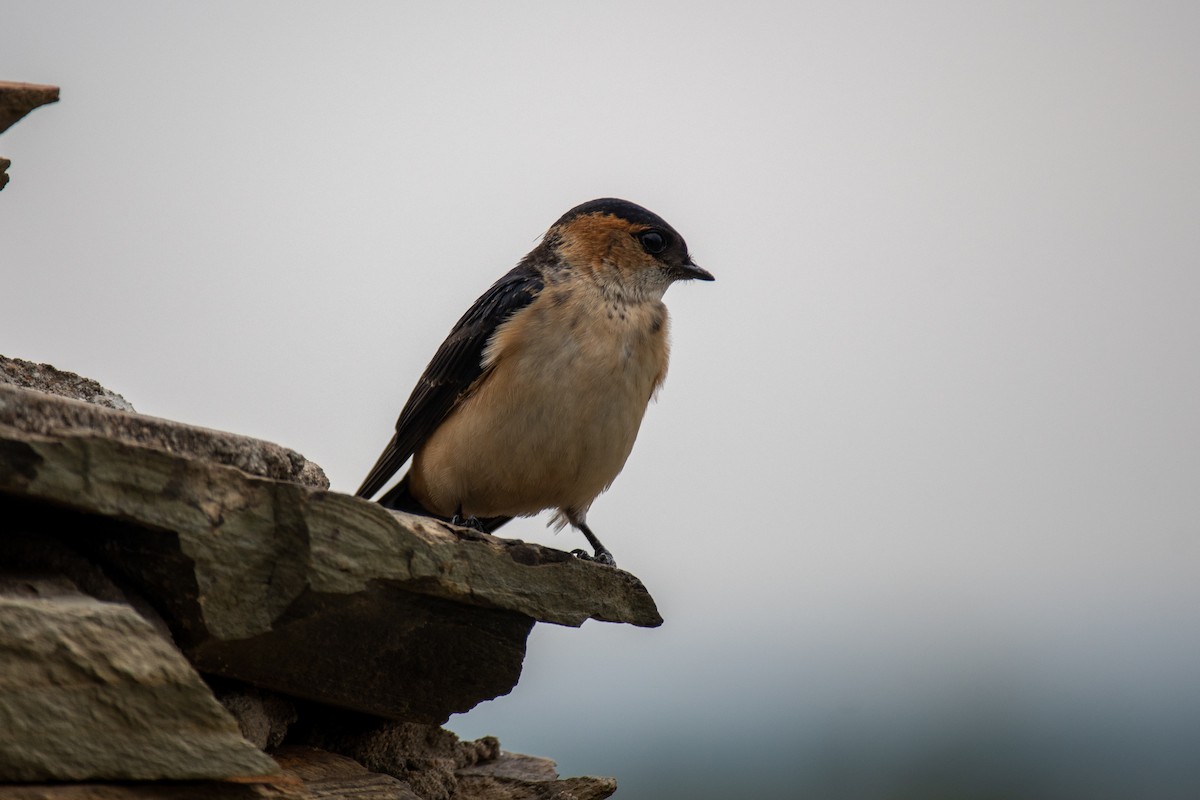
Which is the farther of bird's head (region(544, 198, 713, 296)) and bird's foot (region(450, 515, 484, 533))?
bird's head (region(544, 198, 713, 296))

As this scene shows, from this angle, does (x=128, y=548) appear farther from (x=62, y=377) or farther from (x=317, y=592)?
(x=62, y=377)

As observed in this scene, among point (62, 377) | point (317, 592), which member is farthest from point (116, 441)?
point (62, 377)

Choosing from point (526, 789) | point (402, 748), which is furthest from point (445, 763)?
point (526, 789)

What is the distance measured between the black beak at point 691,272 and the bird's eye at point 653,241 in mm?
150

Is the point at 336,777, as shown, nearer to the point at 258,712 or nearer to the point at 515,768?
the point at 258,712

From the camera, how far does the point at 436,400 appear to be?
6.56 m

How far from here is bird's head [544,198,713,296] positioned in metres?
6.70

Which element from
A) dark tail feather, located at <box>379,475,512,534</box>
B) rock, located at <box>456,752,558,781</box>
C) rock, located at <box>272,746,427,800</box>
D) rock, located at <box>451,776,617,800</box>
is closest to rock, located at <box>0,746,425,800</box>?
rock, located at <box>272,746,427,800</box>

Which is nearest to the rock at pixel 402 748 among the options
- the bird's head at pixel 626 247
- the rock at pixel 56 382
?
the rock at pixel 56 382

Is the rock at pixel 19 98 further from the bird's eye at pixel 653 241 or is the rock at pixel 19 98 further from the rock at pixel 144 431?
the bird's eye at pixel 653 241

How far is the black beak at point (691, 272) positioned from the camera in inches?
270

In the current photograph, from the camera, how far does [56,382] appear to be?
4.46 meters

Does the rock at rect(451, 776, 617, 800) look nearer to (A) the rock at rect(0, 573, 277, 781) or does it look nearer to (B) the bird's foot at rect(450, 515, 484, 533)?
(A) the rock at rect(0, 573, 277, 781)

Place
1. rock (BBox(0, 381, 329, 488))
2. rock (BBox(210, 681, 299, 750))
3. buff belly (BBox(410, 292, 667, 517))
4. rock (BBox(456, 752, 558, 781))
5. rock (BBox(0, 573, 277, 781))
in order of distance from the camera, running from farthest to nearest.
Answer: buff belly (BBox(410, 292, 667, 517)) < rock (BBox(456, 752, 558, 781)) < rock (BBox(210, 681, 299, 750)) < rock (BBox(0, 381, 329, 488)) < rock (BBox(0, 573, 277, 781))
